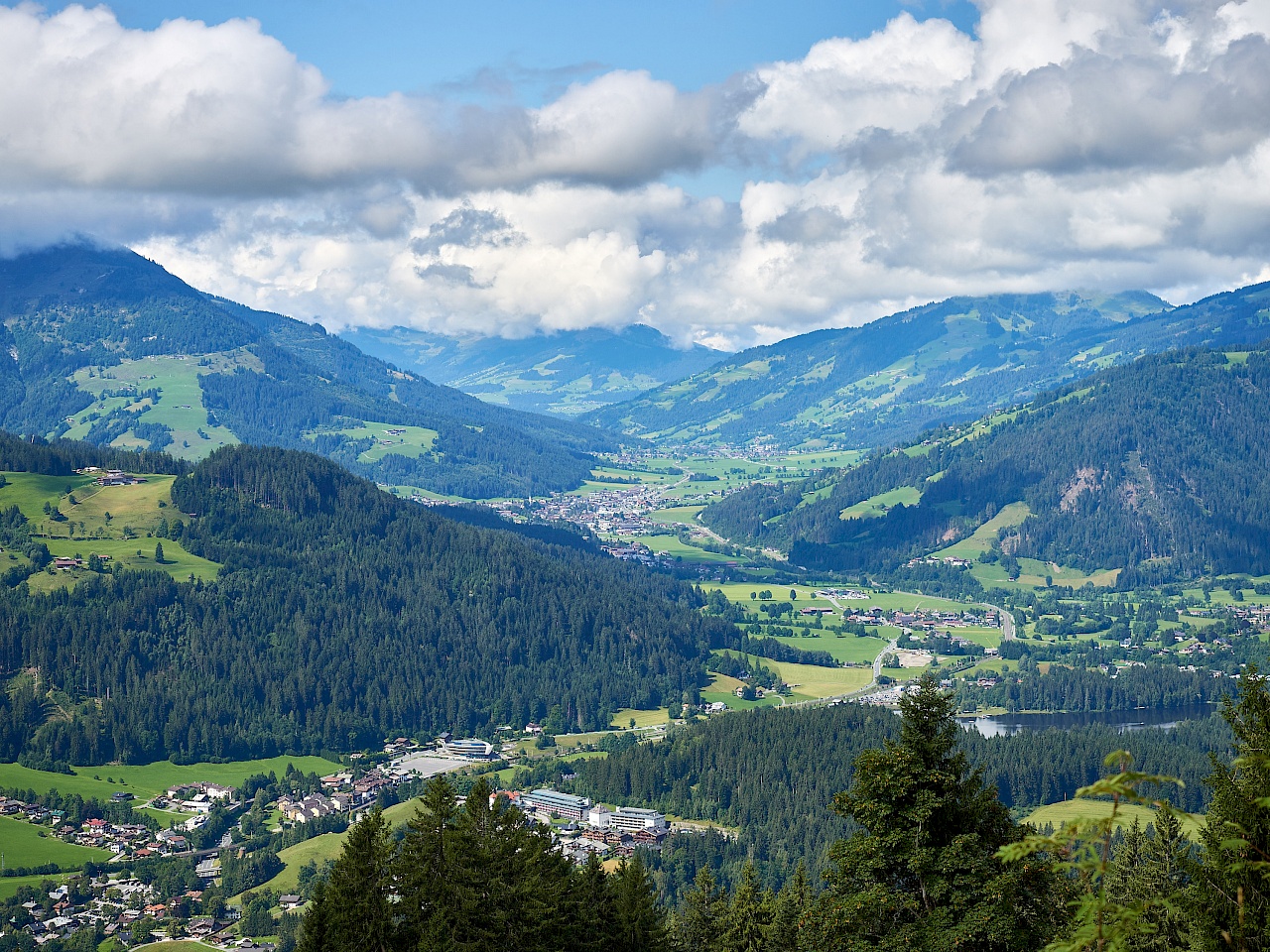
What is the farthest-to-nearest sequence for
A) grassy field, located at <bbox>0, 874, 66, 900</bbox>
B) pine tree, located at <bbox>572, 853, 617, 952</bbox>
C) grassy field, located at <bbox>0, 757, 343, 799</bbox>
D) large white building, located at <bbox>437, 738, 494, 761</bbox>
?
large white building, located at <bbox>437, 738, 494, 761</bbox>
grassy field, located at <bbox>0, 757, 343, 799</bbox>
grassy field, located at <bbox>0, 874, 66, 900</bbox>
pine tree, located at <bbox>572, 853, 617, 952</bbox>

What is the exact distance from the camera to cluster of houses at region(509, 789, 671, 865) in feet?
375

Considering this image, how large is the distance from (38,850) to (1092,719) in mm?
140506

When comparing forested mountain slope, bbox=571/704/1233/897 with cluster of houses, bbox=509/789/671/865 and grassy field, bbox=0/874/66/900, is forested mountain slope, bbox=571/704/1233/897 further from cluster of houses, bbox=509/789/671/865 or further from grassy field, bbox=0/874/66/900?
grassy field, bbox=0/874/66/900

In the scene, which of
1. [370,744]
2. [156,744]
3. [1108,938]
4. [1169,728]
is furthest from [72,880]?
[1169,728]

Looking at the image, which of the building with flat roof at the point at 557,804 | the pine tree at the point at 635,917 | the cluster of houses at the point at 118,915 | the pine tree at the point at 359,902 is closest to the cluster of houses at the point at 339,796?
the building with flat roof at the point at 557,804

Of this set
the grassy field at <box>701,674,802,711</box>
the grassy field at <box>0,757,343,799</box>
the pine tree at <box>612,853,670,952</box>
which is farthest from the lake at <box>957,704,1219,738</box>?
the pine tree at <box>612,853,670,952</box>

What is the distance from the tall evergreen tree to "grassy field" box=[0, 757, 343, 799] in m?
126

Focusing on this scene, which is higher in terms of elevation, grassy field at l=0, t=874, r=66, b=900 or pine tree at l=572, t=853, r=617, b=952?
pine tree at l=572, t=853, r=617, b=952

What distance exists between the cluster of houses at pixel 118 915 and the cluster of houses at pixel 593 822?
30.5 m

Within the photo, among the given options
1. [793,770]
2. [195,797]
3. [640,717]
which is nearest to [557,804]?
[793,770]

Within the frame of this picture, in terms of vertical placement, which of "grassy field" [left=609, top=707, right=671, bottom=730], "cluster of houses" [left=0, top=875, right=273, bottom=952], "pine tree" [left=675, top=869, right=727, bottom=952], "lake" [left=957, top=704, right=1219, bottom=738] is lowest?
"cluster of houses" [left=0, top=875, right=273, bottom=952]

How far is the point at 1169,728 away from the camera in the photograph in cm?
16775

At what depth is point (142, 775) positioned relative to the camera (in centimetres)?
14675

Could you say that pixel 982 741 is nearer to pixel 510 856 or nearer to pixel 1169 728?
pixel 1169 728
